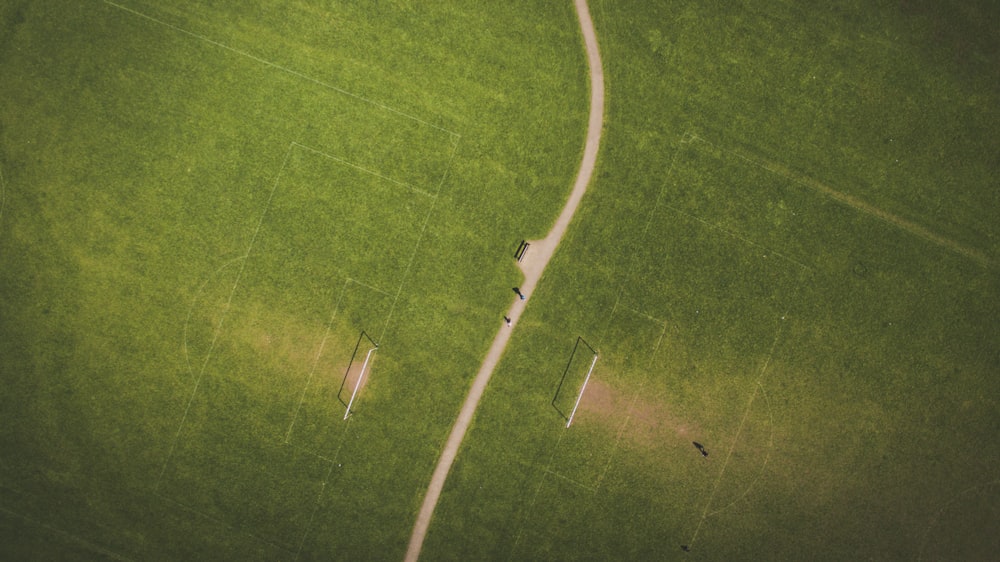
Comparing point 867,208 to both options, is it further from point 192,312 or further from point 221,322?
point 192,312

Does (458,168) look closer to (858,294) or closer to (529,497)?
(529,497)

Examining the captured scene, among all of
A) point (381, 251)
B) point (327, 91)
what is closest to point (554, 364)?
point (381, 251)

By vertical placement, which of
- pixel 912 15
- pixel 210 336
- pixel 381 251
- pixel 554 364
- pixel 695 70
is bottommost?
pixel 210 336

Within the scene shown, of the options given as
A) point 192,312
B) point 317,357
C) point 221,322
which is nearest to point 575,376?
point 317,357

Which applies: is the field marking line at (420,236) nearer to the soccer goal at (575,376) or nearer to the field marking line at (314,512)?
the field marking line at (314,512)

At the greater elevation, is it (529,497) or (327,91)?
(327,91)

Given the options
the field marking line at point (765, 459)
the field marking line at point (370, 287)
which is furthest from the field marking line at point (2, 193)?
the field marking line at point (765, 459)
